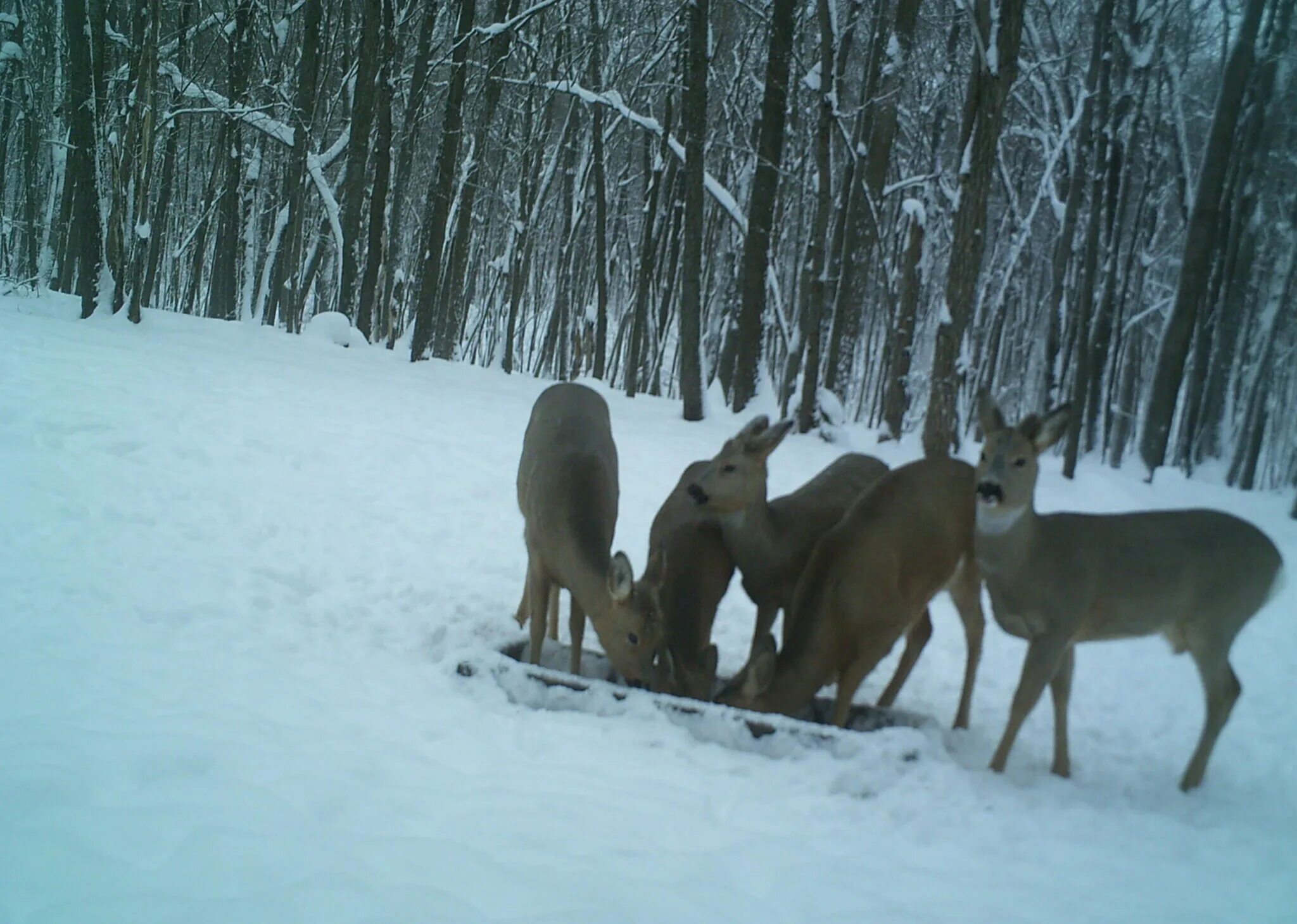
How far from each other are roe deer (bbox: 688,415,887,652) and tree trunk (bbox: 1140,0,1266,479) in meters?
9.60

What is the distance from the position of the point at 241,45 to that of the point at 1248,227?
2112 centimetres

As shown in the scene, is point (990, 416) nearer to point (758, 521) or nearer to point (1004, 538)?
point (1004, 538)

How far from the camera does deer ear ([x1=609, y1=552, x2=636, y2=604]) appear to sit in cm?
466

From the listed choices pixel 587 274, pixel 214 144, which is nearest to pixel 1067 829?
pixel 587 274

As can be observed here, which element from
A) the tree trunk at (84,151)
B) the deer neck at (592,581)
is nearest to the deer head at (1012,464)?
the deer neck at (592,581)

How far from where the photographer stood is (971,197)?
1050 cm

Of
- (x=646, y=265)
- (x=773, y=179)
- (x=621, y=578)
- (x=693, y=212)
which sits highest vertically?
(x=773, y=179)

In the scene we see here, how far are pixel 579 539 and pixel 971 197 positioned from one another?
751 centimetres

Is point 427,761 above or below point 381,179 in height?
below

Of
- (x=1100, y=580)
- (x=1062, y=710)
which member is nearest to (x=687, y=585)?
(x=1062, y=710)

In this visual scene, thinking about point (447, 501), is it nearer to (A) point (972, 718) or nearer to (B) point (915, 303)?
(A) point (972, 718)

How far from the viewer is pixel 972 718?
17.6 feet

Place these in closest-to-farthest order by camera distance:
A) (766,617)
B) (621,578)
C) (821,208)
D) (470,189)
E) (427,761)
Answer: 1. (427,761)
2. (621,578)
3. (766,617)
4. (821,208)
5. (470,189)

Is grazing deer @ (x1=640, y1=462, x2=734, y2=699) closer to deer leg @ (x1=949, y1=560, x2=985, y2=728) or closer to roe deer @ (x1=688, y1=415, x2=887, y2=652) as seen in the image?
roe deer @ (x1=688, y1=415, x2=887, y2=652)
